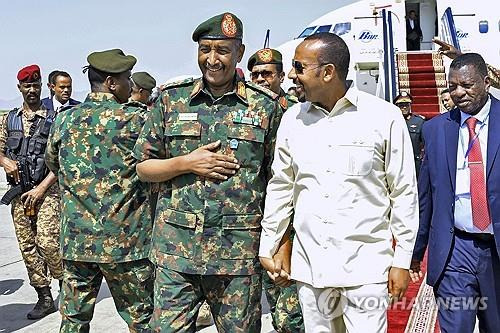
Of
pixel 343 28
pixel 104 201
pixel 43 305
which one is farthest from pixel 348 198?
pixel 343 28

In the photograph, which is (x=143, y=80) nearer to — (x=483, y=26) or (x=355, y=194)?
(x=355, y=194)

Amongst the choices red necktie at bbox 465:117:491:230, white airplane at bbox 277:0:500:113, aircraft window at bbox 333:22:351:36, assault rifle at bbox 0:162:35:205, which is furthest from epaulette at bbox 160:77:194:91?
aircraft window at bbox 333:22:351:36

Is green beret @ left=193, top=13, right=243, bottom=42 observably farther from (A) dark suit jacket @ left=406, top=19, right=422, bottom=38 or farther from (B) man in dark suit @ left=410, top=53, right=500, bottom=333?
(A) dark suit jacket @ left=406, top=19, right=422, bottom=38

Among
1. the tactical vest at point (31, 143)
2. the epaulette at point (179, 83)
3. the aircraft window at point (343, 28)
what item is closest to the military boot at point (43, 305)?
the tactical vest at point (31, 143)

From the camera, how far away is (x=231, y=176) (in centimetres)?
285

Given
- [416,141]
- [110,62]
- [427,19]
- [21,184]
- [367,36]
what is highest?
[427,19]

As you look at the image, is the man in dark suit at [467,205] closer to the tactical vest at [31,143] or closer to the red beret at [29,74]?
the tactical vest at [31,143]

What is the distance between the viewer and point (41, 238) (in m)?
5.04

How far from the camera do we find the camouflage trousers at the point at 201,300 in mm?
2824

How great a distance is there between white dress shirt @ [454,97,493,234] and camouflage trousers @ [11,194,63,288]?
10.1 ft

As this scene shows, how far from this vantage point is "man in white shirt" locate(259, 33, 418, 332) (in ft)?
8.20

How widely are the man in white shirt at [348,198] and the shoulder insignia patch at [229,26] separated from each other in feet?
1.40

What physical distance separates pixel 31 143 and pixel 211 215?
2.81m

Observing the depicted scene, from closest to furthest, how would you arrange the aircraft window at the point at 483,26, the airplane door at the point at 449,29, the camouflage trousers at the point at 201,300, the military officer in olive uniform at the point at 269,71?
the camouflage trousers at the point at 201,300, the military officer in olive uniform at the point at 269,71, the airplane door at the point at 449,29, the aircraft window at the point at 483,26
